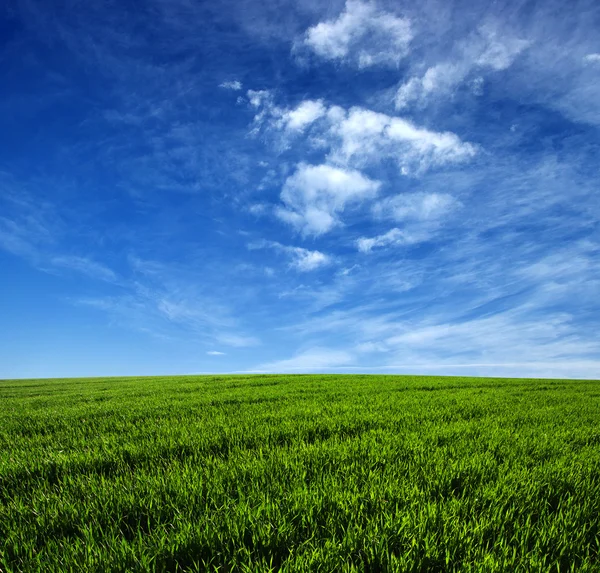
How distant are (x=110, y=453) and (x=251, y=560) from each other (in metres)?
3.36

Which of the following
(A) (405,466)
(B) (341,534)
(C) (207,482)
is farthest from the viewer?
(A) (405,466)

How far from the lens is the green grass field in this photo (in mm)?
2412

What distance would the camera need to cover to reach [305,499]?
2.99 m

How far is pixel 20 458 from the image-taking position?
4934 millimetres

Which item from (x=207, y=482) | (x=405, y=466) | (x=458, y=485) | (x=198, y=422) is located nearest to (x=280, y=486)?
(x=207, y=482)

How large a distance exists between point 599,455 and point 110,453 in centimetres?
669

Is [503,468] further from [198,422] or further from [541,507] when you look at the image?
[198,422]

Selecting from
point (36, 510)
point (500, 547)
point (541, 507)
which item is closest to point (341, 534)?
point (500, 547)

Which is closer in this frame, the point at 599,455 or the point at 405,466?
the point at 405,466

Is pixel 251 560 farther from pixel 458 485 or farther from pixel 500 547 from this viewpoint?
pixel 458 485

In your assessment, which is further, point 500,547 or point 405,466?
point 405,466

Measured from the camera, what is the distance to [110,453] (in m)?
4.81

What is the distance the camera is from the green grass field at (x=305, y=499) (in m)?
2.41

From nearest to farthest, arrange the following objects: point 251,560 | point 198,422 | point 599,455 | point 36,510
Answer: point 251,560, point 36,510, point 599,455, point 198,422
